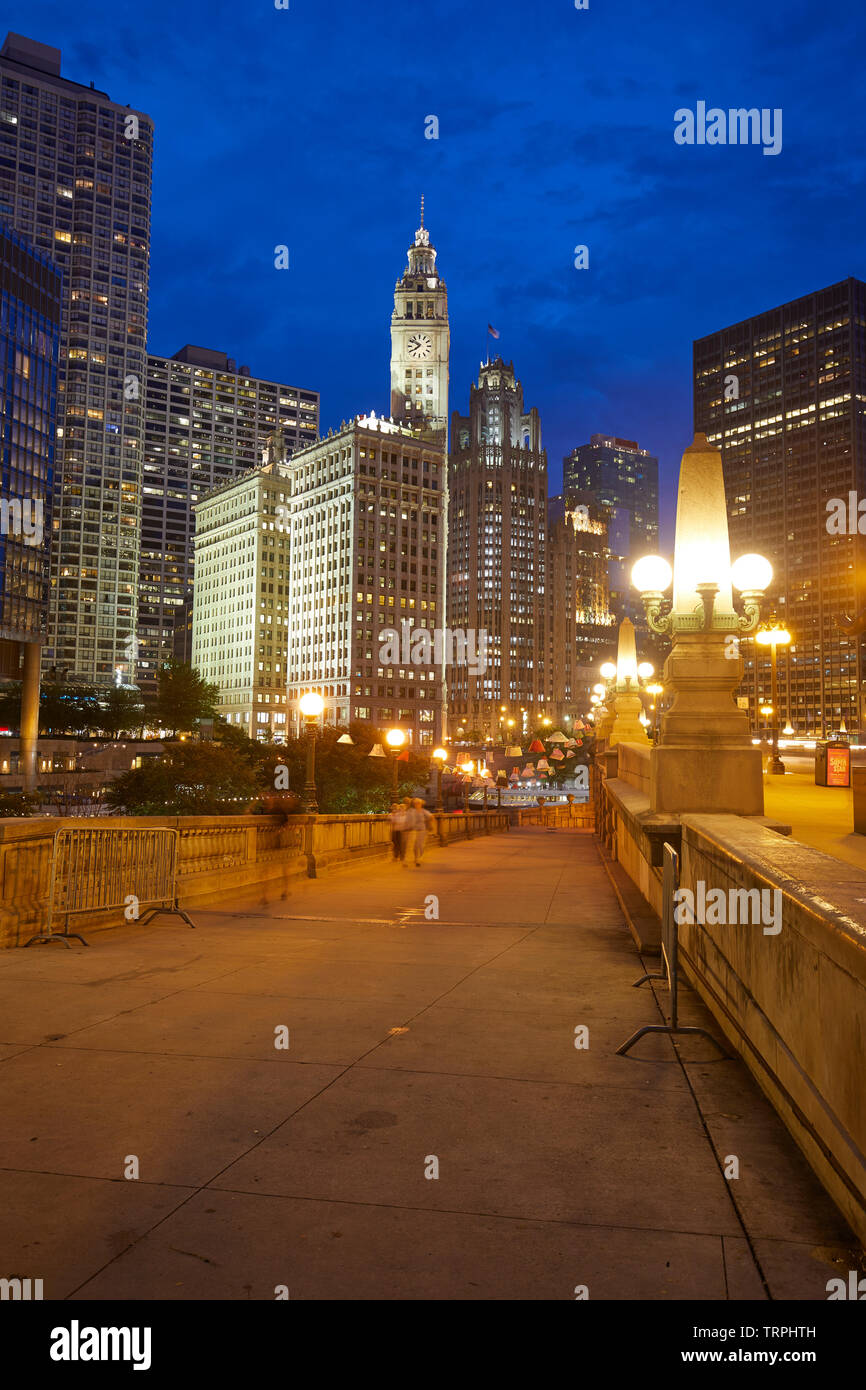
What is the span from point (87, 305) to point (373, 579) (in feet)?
305

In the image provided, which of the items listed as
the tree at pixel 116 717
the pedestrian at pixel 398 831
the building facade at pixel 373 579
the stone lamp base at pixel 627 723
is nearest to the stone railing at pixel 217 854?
the pedestrian at pixel 398 831

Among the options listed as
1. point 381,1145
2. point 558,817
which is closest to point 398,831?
point 381,1145

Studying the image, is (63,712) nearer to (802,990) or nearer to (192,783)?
(192,783)

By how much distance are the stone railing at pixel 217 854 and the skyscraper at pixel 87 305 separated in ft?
577

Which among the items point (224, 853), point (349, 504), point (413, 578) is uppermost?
point (349, 504)

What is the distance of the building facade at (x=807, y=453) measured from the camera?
172 metres

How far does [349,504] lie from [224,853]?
147 meters

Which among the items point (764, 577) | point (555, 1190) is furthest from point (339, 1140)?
point (764, 577)

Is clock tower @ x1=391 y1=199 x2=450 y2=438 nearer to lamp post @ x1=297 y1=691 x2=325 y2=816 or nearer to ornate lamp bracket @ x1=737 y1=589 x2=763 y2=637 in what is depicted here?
lamp post @ x1=297 y1=691 x2=325 y2=816

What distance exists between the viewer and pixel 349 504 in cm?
15775

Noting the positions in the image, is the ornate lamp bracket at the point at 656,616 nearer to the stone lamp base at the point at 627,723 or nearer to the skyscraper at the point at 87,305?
the stone lamp base at the point at 627,723

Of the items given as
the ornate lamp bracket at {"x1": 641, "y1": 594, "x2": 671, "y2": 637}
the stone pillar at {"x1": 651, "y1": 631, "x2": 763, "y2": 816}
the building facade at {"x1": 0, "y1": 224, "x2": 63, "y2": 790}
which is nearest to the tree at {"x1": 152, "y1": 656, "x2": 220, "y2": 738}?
the building facade at {"x1": 0, "y1": 224, "x2": 63, "y2": 790}

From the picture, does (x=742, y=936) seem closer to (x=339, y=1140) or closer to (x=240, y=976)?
(x=339, y=1140)
